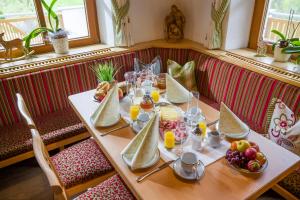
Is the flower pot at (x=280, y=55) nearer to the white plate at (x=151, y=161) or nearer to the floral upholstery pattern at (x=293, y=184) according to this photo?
the floral upholstery pattern at (x=293, y=184)

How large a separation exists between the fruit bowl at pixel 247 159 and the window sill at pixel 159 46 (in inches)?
31.7

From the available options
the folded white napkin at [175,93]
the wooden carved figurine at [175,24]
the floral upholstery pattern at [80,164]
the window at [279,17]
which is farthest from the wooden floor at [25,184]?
the wooden carved figurine at [175,24]

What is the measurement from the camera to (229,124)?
1190 millimetres

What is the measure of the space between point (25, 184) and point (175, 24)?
1973mm

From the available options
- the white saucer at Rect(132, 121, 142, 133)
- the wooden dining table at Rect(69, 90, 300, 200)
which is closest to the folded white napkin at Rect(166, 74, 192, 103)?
the white saucer at Rect(132, 121, 142, 133)

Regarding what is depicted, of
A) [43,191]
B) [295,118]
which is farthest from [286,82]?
[43,191]

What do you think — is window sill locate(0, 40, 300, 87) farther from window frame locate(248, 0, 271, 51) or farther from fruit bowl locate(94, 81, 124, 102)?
fruit bowl locate(94, 81, 124, 102)

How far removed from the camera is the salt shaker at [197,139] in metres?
1.07

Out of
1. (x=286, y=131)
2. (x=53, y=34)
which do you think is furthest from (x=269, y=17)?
(x=53, y=34)

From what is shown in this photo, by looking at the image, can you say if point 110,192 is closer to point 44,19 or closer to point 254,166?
Answer: point 254,166

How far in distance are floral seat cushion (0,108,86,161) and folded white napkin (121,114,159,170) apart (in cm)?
86

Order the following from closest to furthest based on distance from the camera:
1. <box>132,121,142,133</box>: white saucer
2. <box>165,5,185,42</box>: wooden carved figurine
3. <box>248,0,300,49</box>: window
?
1. <box>132,121,142,133</box>: white saucer
2. <box>248,0,300,49</box>: window
3. <box>165,5,185,42</box>: wooden carved figurine

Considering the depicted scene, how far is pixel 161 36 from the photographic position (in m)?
2.61

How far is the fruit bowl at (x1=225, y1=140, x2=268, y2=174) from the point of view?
37.9 inches
